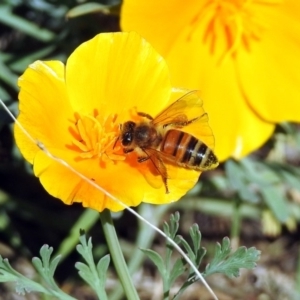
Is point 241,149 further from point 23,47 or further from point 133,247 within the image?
point 23,47

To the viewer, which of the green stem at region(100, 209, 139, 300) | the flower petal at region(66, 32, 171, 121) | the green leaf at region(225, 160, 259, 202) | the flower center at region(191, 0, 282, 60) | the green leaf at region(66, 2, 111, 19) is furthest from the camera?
the green leaf at region(225, 160, 259, 202)

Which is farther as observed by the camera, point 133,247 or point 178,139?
point 133,247

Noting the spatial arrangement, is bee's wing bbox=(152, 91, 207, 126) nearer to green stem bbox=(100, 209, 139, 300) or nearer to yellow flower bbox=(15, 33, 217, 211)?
yellow flower bbox=(15, 33, 217, 211)

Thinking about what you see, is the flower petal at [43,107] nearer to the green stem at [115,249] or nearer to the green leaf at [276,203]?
the green stem at [115,249]

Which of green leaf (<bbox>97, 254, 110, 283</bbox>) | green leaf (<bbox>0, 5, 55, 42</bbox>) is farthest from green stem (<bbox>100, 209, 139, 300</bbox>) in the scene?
green leaf (<bbox>0, 5, 55, 42</bbox>)

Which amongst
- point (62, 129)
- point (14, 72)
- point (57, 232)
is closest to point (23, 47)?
point (14, 72)

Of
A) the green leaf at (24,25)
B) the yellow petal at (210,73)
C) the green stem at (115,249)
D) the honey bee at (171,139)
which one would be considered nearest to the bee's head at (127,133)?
the honey bee at (171,139)
